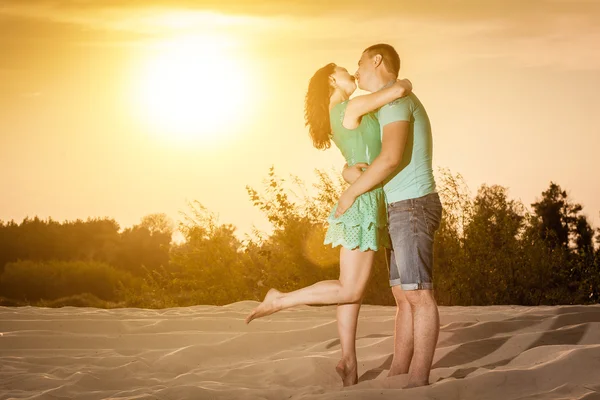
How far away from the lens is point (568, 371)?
4551 mm

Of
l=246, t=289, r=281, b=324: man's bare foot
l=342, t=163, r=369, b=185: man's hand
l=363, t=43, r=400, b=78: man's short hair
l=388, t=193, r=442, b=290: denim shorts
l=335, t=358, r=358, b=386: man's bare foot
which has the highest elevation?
l=363, t=43, r=400, b=78: man's short hair

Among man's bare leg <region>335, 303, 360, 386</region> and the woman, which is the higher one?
the woman

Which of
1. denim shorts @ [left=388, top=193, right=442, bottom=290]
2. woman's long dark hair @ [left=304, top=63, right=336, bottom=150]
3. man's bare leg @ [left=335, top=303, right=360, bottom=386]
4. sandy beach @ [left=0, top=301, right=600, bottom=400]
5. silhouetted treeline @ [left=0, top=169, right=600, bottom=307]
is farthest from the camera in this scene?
silhouetted treeline @ [left=0, top=169, right=600, bottom=307]

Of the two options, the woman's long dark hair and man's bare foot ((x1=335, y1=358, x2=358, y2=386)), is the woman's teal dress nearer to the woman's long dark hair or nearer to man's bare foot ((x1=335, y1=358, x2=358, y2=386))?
the woman's long dark hair

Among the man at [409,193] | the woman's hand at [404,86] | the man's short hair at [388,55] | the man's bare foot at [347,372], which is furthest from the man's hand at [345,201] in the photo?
the man's bare foot at [347,372]

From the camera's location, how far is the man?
434 cm

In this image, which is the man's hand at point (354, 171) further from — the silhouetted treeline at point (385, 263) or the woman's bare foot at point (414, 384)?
the silhouetted treeline at point (385, 263)

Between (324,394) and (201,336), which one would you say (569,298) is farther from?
(324,394)

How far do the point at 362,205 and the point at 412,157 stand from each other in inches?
14.6

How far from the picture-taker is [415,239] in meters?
4.35

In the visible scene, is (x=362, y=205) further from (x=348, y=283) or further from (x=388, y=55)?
(x=388, y=55)

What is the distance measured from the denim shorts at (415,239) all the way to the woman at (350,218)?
173 millimetres

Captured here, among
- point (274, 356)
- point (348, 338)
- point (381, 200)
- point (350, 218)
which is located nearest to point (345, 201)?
point (350, 218)

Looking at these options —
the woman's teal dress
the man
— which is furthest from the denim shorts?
the woman's teal dress
